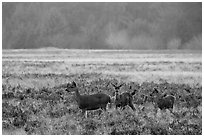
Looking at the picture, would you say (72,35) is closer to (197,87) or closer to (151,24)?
(151,24)

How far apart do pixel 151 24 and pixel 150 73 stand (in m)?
4.02

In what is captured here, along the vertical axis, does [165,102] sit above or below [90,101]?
below

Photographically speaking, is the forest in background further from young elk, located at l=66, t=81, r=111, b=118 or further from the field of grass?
young elk, located at l=66, t=81, r=111, b=118

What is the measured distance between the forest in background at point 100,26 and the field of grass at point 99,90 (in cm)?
114

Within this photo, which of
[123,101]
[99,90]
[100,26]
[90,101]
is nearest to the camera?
[90,101]

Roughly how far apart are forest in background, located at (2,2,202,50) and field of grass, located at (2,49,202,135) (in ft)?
3.74

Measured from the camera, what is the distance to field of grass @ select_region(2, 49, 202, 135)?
13.5 m

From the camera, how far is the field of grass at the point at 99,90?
1352 cm

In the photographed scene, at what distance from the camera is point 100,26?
26844 millimetres

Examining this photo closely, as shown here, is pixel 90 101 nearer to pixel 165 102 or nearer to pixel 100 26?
pixel 165 102

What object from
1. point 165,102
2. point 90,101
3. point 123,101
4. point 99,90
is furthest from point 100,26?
point 90,101

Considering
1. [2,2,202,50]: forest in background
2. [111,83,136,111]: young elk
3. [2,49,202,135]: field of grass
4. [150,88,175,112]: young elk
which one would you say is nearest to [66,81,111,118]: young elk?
[2,49,202,135]: field of grass

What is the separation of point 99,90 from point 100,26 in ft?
34.0

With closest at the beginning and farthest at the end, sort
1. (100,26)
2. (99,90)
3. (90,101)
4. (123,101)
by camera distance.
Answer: (90,101) → (123,101) → (99,90) → (100,26)
